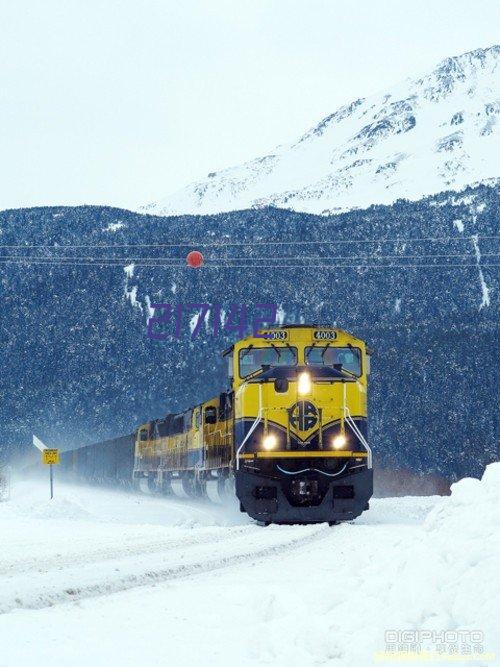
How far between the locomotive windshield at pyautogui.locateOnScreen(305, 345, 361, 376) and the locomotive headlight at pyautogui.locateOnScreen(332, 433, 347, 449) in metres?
1.64

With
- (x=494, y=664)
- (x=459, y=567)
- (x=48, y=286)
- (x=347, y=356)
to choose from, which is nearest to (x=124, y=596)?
(x=459, y=567)

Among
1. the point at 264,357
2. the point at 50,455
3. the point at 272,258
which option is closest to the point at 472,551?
the point at 264,357

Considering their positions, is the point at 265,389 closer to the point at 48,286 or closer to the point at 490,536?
the point at 490,536

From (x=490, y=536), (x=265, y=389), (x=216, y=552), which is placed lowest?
(x=216, y=552)

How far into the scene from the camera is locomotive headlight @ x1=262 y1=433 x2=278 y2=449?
19.1m

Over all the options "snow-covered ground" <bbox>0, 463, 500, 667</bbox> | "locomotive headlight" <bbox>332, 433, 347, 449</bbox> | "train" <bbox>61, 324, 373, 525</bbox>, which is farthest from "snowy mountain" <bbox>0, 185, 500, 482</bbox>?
"snow-covered ground" <bbox>0, 463, 500, 667</bbox>

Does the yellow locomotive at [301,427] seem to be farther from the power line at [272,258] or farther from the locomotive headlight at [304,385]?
the power line at [272,258]

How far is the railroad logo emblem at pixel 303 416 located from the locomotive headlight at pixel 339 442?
1.67 feet

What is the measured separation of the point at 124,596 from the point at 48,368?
465 ft

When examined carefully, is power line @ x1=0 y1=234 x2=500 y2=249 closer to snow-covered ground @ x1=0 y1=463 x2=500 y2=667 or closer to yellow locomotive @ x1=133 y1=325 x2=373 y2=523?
yellow locomotive @ x1=133 y1=325 x2=373 y2=523

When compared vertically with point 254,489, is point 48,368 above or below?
above

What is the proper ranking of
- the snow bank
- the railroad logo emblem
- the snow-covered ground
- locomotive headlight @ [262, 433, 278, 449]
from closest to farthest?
the snow bank
the snow-covered ground
locomotive headlight @ [262, 433, 278, 449]
the railroad logo emblem

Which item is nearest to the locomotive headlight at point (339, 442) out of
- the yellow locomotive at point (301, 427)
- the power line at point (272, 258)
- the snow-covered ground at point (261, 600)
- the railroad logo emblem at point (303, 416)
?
the yellow locomotive at point (301, 427)

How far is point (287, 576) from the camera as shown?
426 inches
